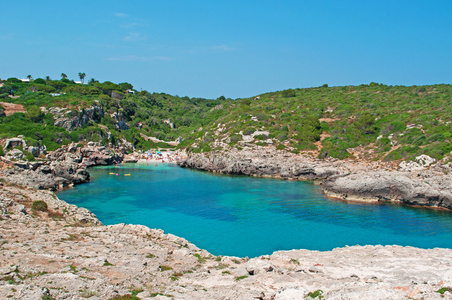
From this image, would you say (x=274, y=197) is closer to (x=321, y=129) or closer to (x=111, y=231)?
(x=111, y=231)

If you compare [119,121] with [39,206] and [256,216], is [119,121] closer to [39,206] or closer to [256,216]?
[256,216]

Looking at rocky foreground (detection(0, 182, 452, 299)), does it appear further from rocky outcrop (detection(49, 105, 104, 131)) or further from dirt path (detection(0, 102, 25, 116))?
dirt path (detection(0, 102, 25, 116))

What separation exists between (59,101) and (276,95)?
2734 inches

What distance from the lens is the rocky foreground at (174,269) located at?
40.6ft

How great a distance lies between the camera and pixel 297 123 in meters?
80.9

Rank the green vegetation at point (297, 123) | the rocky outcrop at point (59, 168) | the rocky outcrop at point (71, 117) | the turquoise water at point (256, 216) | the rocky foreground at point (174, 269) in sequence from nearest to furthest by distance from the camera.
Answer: the rocky foreground at point (174, 269), the turquoise water at point (256, 216), the rocky outcrop at point (59, 168), the green vegetation at point (297, 123), the rocky outcrop at point (71, 117)

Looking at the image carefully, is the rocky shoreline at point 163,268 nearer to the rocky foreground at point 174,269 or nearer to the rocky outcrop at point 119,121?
the rocky foreground at point 174,269

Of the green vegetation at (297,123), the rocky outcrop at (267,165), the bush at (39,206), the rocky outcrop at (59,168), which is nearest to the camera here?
the bush at (39,206)

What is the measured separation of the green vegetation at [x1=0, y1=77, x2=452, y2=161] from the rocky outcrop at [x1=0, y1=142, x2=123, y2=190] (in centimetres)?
337

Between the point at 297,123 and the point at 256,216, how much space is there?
4857 centimetres

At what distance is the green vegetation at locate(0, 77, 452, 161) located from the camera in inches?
2532

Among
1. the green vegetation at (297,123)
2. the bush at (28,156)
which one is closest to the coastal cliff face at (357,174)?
the green vegetation at (297,123)

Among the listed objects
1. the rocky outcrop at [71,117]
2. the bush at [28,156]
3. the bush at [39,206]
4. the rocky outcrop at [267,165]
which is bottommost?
the bush at [39,206]

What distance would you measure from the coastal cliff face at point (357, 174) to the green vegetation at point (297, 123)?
3938mm
